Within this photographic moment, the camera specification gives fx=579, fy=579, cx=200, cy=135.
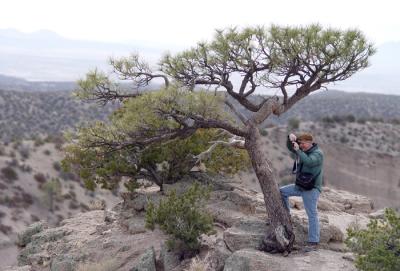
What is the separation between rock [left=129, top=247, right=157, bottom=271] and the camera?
1016 centimetres

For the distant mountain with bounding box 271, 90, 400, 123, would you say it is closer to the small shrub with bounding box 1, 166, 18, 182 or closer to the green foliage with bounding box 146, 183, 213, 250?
the small shrub with bounding box 1, 166, 18, 182

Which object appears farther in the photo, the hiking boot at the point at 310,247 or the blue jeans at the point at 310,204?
the hiking boot at the point at 310,247

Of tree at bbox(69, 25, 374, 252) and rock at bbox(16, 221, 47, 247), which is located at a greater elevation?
tree at bbox(69, 25, 374, 252)

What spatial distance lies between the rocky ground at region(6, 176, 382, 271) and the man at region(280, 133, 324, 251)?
39 cm

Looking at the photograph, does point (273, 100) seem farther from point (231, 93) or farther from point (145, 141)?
point (145, 141)

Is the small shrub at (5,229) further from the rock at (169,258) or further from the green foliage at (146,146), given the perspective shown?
the rock at (169,258)

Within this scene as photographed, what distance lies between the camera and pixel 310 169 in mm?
9602

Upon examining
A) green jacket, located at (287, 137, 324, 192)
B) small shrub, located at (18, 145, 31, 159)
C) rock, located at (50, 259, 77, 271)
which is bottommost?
small shrub, located at (18, 145, 31, 159)

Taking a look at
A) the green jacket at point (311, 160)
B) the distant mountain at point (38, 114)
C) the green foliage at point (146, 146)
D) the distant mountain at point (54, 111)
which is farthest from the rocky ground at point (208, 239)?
the distant mountain at point (38, 114)

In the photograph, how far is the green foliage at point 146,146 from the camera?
10375 millimetres

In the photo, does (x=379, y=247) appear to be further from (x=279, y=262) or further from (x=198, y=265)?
(x=198, y=265)

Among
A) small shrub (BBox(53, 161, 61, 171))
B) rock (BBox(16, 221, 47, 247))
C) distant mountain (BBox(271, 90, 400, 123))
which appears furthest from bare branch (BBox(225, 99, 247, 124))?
distant mountain (BBox(271, 90, 400, 123))

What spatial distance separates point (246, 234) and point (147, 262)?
1820mm

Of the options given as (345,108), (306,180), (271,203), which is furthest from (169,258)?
(345,108)
